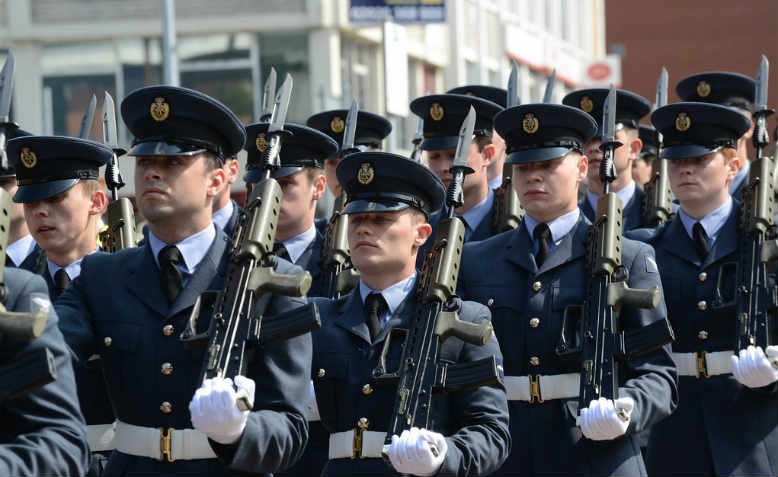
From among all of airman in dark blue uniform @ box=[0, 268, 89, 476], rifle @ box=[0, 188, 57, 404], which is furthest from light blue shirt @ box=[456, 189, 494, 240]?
rifle @ box=[0, 188, 57, 404]

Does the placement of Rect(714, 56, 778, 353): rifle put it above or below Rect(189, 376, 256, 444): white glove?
above

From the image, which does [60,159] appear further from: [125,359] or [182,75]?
[182,75]

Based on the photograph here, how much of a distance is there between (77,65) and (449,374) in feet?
73.7

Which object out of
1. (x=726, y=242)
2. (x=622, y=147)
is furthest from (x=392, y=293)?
(x=622, y=147)

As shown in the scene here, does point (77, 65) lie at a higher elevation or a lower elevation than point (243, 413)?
higher

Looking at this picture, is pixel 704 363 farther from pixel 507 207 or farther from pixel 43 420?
pixel 43 420

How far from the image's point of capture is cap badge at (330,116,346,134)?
975 centimetres

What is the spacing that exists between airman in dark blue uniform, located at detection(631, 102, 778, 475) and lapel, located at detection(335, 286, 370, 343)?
2192mm

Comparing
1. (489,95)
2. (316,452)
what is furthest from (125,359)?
(489,95)

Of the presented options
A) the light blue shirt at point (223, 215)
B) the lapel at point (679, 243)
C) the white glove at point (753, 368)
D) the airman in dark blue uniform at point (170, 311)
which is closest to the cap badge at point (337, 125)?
the light blue shirt at point (223, 215)

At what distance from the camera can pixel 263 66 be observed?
87.7 feet

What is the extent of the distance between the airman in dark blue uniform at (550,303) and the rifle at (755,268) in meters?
0.89

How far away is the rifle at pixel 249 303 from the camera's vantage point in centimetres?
491

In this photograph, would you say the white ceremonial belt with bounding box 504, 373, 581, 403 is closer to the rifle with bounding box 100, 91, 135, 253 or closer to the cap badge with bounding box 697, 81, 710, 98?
the rifle with bounding box 100, 91, 135, 253
